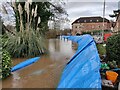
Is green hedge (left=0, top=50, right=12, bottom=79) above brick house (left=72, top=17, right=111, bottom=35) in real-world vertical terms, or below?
below

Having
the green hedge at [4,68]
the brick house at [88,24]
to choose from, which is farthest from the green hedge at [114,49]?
the brick house at [88,24]

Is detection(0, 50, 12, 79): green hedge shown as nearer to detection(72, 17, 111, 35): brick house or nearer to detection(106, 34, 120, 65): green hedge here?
detection(106, 34, 120, 65): green hedge

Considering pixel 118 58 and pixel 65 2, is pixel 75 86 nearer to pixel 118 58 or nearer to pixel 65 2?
pixel 118 58

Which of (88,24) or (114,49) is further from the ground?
(88,24)

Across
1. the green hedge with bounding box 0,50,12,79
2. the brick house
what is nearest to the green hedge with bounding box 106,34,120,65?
the green hedge with bounding box 0,50,12,79

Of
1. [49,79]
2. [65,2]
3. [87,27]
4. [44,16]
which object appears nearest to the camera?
[49,79]

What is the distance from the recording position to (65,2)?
17.3 metres

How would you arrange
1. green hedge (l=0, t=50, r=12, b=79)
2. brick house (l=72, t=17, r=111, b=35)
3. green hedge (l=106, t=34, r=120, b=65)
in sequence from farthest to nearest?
brick house (l=72, t=17, r=111, b=35), green hedge (l=106, t=34, r=120, b=65), green hedge (l=0, t=50, r=12, b=79)

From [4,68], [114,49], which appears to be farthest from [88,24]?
[4,68]

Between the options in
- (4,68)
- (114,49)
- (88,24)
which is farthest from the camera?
(88,24)

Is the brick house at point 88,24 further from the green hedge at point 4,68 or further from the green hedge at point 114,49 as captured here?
the green hedge at point 4,68

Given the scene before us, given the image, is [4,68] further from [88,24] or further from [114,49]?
[88,24]

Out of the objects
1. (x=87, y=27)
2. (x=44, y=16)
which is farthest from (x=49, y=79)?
(x=87, y=27)

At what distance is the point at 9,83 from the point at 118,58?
3.52 meters
